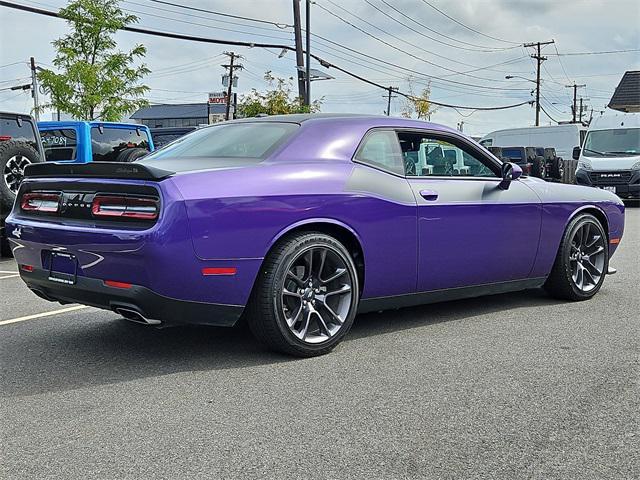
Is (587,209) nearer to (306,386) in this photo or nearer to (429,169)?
(429,169)

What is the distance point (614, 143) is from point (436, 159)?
1700 cm

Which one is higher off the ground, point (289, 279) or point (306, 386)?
point (289, 279)

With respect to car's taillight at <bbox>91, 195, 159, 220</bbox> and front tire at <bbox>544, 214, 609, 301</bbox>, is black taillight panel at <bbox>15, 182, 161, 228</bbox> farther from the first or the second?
front tire at <bbox>544, 214, 609, 301</bbox>

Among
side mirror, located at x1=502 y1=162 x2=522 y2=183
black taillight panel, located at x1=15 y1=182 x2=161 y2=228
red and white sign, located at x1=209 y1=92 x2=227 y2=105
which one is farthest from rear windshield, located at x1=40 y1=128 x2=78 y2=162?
red and white sign, located at x1=209 y1=92 x2=227 y2=105

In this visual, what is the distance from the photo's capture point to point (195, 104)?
10788 cm

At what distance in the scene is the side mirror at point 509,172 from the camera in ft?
18.9

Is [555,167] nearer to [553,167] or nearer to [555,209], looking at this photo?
[553,167]

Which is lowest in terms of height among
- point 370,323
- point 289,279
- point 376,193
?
point 370,323

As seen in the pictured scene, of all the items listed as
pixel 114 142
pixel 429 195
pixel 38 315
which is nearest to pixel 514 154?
pixel 114 142

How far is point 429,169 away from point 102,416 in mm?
2822

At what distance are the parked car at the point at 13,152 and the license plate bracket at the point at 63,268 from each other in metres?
5.45

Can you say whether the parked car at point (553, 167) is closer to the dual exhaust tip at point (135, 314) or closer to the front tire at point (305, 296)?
the front tire at point (305, 296)

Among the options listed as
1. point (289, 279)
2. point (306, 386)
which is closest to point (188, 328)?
point (289, 279)

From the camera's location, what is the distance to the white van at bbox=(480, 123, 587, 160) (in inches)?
1303
